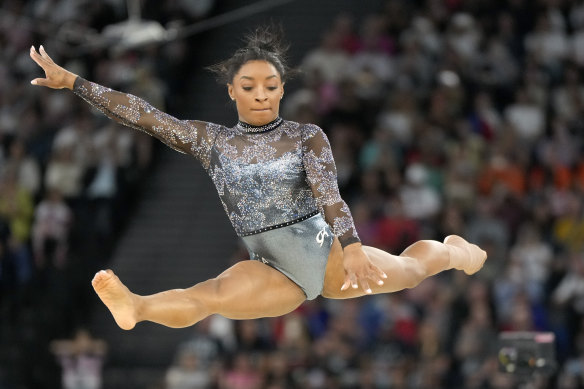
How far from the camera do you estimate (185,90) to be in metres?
12.3

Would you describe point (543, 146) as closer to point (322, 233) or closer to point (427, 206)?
point (427, 206)

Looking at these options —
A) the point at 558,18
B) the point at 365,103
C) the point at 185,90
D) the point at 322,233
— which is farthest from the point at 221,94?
the point at 322,233

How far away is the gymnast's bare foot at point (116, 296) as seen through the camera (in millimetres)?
4156

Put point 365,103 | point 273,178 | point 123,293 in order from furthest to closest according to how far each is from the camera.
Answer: point 365,103 < point 273,178 < point 123,293

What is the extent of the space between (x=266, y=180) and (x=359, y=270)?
0.64 meters

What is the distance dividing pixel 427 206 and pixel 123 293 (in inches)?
234

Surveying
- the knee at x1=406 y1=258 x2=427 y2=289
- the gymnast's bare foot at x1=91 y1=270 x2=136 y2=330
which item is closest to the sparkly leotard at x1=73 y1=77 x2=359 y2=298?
the knee at x1=406 y1=258 x2=427 y2=289

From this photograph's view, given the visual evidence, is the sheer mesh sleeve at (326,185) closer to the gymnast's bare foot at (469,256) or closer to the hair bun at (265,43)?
the hair bun at (265,43)

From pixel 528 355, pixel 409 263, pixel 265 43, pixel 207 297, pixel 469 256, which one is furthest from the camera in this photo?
pixel 528 355

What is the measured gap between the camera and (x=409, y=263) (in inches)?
198

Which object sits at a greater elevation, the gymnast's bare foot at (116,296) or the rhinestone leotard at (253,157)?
the rhinestone leotard at (253,157)

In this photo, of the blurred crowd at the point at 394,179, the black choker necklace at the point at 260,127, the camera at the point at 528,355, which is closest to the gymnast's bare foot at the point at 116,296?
the black choker necklace at the point at 260,127

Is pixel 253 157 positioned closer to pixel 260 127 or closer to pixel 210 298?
pixel 260 127

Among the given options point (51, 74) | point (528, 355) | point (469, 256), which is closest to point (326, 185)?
point (469, 256)
